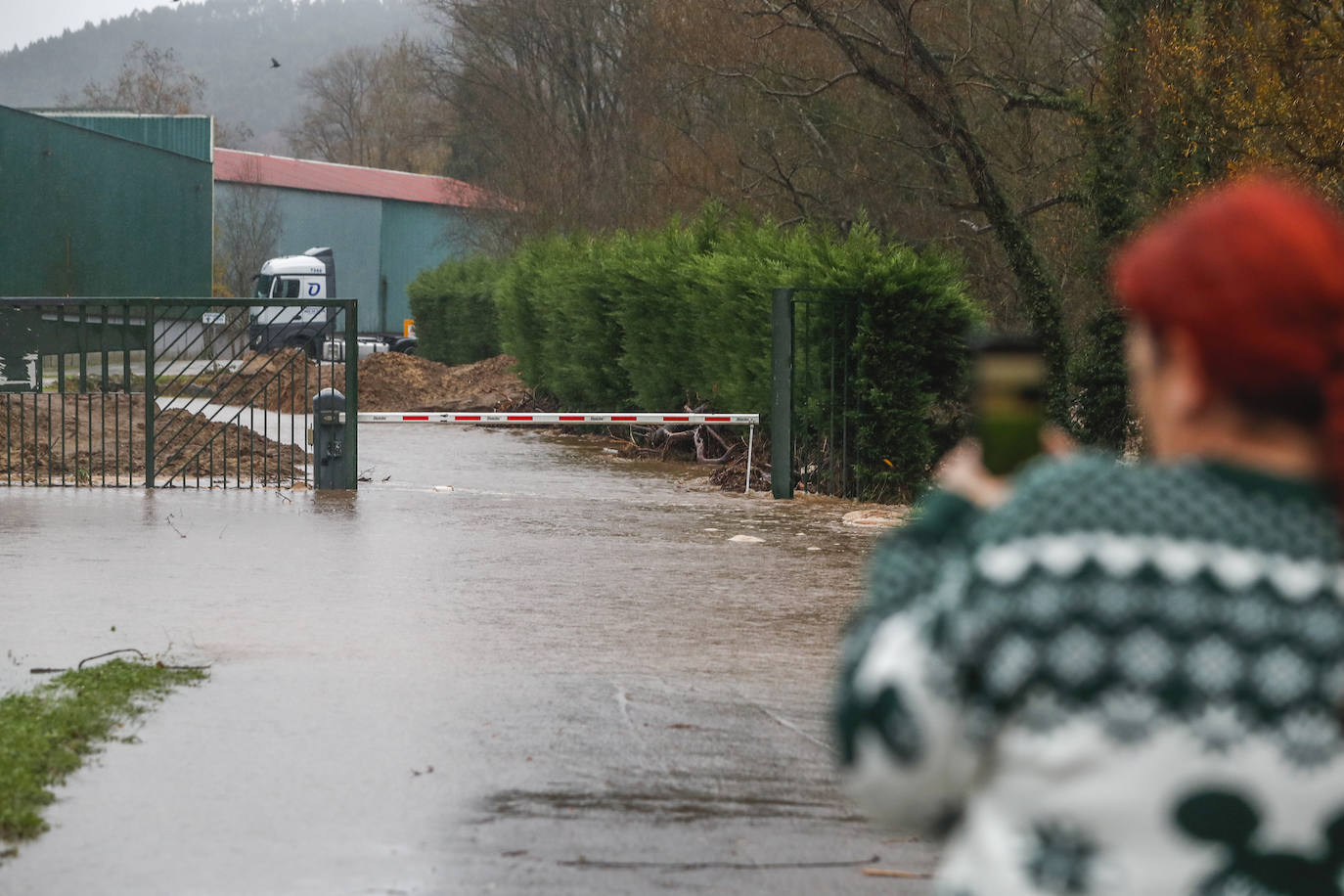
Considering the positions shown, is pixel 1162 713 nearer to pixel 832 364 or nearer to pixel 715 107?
pixel 832 364

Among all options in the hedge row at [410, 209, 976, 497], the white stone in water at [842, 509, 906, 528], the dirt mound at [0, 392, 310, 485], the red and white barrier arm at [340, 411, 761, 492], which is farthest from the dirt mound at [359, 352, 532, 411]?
the white stone in water at [842, 509, 906, 528]

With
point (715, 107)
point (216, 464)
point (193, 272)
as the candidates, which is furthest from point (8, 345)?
point (193, 272)

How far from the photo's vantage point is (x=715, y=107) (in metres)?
34.5

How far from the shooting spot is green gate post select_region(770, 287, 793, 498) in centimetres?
1562

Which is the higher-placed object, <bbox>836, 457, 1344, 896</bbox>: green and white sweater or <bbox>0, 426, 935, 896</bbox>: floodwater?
<bbox>836, 457, 1344, 896</bbox>: green and white sweater

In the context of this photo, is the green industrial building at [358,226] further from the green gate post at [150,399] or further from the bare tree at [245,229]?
the green gate post at [150,399]

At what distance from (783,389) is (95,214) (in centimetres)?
3343

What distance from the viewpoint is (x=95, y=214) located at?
44.6 m

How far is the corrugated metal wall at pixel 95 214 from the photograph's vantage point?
40.7 meters

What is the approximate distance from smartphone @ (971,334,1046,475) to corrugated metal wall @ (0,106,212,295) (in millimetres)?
40083

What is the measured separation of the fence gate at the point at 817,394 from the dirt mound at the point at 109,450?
4.74 m

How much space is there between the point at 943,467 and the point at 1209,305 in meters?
14.3

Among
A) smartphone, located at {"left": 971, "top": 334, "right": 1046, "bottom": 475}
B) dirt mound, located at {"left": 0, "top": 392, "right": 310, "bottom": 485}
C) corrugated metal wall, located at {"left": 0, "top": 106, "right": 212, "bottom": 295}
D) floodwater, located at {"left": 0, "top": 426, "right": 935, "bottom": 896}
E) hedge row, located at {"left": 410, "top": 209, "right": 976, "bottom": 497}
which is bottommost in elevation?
floodwater, located at {"left": 0, "top": 426, "right": 935, "bottom": 896}

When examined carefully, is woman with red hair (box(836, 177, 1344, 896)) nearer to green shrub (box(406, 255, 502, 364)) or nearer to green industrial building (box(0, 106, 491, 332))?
green industrial building (box(0, 106, 491, 332))
